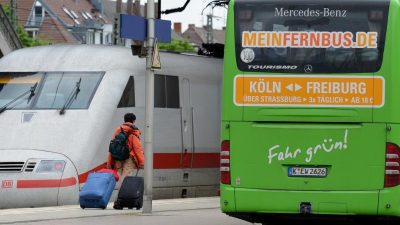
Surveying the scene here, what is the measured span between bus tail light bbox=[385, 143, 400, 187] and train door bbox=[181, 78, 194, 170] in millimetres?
10776

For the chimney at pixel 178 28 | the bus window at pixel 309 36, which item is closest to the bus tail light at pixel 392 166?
the bus window at pixel 309 36

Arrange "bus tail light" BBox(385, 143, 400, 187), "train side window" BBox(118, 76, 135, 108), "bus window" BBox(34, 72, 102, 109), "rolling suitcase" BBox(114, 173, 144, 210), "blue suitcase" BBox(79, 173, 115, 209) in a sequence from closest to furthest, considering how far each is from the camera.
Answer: "bus tail light" BBox(385, 143, 400, 187) → "blue suitcase" BBox(79, 173, 115, 209) → "rolling suitcase" BBox(114, 173, 144, 210) → "bus window" BBox(34, 72, 102, 109) → "train side window" BBox(118, 76, 135, 108)

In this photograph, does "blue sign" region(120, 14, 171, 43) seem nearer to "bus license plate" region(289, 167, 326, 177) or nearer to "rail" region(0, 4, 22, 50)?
"bus license plate" region(289, 167, 326, 177)

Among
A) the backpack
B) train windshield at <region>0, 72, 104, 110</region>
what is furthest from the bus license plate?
train windshield at <region>0, 72, 104, 110</region>

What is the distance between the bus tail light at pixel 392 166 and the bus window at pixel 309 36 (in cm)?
Result: 96

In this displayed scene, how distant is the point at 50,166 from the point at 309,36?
27.0 feet

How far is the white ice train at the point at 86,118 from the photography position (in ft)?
69.9

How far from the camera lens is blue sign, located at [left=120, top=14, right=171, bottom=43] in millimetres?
17750

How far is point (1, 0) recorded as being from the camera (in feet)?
Answer: 350

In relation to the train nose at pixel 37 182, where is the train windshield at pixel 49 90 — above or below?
above

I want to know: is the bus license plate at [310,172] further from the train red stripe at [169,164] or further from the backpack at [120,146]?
the train red stripe at [169,164]

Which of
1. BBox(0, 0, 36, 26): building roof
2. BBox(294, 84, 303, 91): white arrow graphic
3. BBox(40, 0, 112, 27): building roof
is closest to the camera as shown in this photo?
BBox(294, 84, 303, 91): white arrow graphic

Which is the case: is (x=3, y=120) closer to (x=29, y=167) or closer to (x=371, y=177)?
(x=29, y=167)

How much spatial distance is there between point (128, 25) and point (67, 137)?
4777mm
